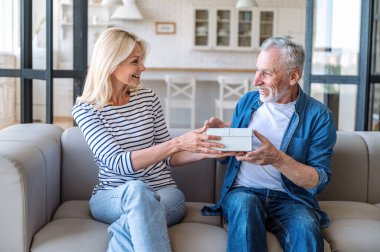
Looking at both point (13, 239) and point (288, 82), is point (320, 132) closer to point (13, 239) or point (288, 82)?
point (288, 82)

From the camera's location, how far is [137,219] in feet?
6.63

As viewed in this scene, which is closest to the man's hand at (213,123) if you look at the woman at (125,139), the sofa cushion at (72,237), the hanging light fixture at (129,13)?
A: the woman at (125,139)

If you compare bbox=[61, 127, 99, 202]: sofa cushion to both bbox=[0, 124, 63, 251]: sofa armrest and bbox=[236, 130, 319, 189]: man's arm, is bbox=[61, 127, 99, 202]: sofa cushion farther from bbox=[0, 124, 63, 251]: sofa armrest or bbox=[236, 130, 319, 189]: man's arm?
bbox=[236, 130, 319, 189]: man's arm

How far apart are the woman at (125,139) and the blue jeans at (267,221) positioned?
0.20 metres

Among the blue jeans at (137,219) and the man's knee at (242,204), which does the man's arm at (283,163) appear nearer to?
the man's knee at (242,204)

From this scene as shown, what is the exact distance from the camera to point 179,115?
8.94 meters

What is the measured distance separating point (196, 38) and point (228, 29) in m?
0.54

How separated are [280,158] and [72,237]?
2.62 feet

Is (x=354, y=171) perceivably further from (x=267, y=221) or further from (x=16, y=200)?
(x=16, y=200)

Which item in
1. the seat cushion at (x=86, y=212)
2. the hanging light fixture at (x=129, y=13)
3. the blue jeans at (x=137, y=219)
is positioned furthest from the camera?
the hanging light fixture at (x=129, y=13)

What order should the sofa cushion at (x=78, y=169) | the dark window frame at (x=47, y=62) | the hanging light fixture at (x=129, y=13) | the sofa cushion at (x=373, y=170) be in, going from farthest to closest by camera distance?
the hanging light fixture at (x=129, y=13) < the dark window frame at (x=47, y=62) < the sofa cushion at (x=373, y=170) < the sofa cushion at (x=78, y=169)

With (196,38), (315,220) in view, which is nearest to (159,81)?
(196,38)

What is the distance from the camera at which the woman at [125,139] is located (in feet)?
7.21

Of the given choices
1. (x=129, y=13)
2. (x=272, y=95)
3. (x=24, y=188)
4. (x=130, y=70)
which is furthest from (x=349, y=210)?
(x=129, y=13)
